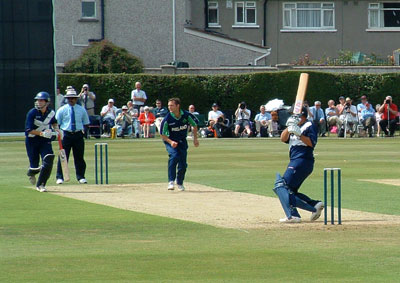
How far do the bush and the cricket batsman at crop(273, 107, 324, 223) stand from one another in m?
29.9

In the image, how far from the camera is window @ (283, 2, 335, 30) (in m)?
50.1

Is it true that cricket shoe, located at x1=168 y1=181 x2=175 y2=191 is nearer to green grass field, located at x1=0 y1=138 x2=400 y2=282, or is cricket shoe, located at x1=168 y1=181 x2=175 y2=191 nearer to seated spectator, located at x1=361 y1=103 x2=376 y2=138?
green grass field, located at x1=0 y1=138 x2=400 y2=282

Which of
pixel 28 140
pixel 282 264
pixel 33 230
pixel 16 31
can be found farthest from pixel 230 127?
pixel 282 264

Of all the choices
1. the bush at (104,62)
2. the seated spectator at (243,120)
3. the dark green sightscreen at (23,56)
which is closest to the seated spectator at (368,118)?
the seated spectator at (243,120)

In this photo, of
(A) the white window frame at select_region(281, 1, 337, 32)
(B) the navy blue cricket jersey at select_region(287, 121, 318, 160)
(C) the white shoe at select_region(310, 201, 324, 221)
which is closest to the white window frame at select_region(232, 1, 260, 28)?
(A) the white window frame at select_region(281, 1, 337, 32)

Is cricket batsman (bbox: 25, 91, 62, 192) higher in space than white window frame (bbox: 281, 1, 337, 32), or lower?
lower

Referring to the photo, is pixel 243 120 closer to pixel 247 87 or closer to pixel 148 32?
pixel 247 87

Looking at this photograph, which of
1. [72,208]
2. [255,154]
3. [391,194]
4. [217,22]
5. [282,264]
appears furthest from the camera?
[217,22]

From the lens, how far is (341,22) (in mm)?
50062

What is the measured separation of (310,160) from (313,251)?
2.59 m

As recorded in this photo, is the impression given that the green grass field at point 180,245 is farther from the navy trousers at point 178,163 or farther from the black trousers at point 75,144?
the navy trousers at point 178,163

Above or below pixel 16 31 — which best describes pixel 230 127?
below

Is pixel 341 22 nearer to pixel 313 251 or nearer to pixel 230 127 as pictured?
pixel 230 127

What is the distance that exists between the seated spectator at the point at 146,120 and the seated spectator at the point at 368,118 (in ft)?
24.3
